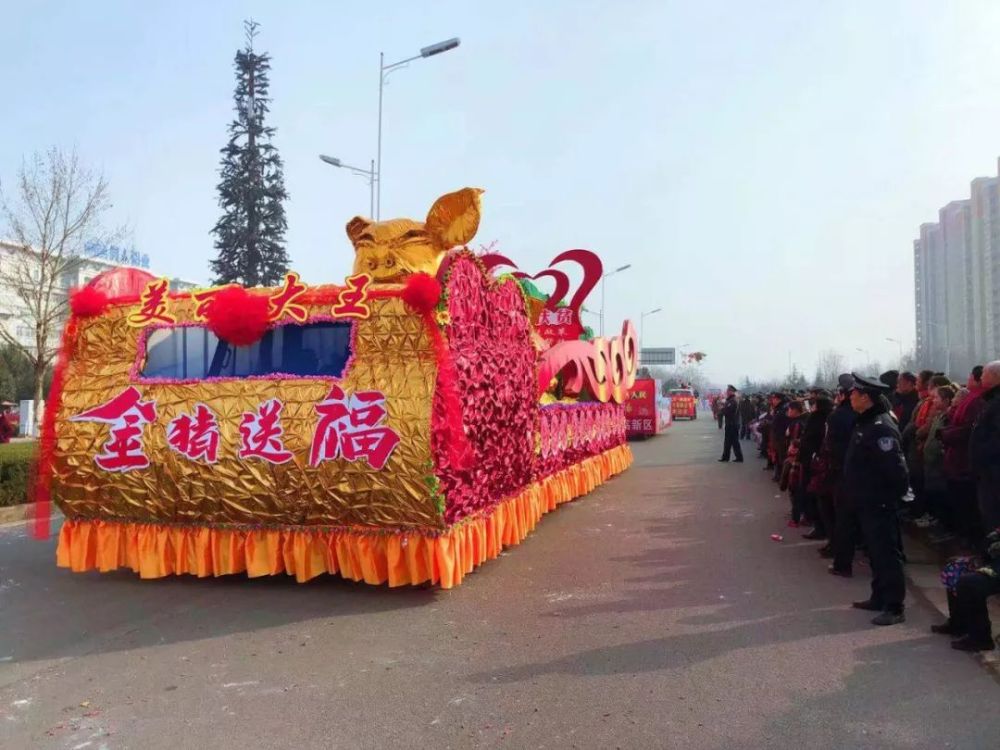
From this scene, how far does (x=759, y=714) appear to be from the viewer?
3.42m

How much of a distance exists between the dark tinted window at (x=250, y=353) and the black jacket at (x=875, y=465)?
3.71 metres

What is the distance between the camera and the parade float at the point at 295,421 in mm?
5359

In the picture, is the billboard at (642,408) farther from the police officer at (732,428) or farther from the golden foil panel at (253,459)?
the golden foil panel at (253,459)

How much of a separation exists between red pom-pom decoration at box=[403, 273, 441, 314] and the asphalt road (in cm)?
215

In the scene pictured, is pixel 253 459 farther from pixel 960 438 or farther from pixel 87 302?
pixel 960 438

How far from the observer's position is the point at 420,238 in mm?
6402

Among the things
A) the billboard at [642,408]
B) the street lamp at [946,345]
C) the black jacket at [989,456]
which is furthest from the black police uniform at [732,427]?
the street lamp at [946,345]

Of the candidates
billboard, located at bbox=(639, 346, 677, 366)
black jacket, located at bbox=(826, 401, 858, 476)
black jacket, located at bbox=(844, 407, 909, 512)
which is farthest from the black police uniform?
billboard, located at bbox=(639, 346, 677, 366)

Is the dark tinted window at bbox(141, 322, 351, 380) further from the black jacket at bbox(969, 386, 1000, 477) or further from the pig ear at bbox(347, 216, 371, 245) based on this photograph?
the black jacket at bbox(969, 386, 1000, 477)

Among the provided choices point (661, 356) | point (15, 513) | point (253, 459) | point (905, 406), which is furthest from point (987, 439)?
point (661, 356)

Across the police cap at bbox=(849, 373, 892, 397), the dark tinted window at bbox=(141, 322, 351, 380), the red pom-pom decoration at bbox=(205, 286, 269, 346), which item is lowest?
the police cap at bbox=(849, 373, 892, 397)

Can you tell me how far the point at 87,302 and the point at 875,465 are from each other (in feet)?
19.9

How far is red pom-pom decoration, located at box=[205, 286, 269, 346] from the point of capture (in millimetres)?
5801

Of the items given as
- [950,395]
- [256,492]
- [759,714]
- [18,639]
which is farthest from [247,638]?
[950,395]
